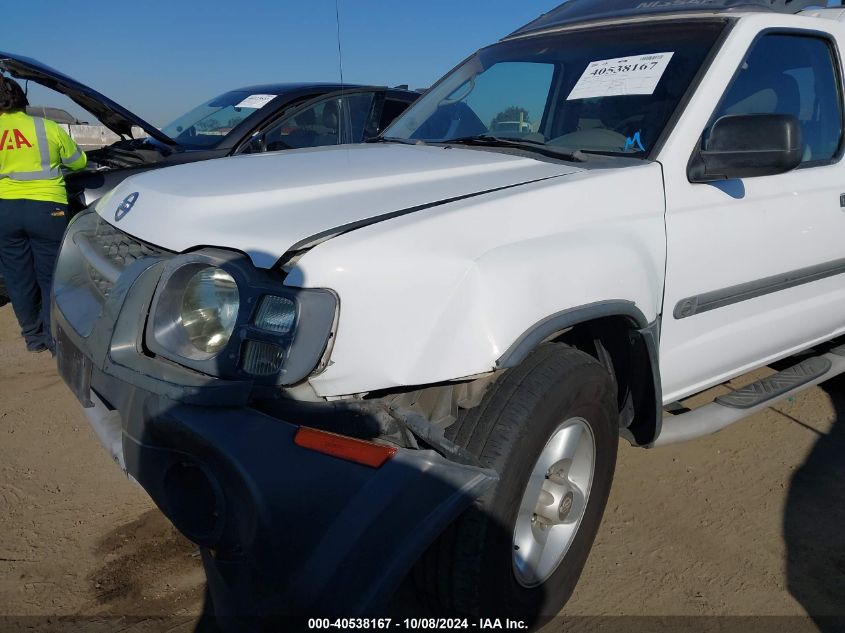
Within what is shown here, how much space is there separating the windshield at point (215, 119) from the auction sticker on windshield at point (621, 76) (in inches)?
149

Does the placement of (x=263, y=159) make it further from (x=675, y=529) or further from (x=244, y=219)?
(x=675, y=529)

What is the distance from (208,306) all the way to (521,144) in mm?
1512

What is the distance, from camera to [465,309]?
175cm

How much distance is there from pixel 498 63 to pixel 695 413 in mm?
1937

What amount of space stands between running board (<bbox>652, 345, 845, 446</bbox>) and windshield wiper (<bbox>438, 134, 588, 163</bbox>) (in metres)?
1.13

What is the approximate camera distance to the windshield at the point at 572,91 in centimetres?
263

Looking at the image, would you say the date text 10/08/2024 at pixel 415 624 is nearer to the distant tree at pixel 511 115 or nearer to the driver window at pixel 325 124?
the distant tree at pixel 511 115

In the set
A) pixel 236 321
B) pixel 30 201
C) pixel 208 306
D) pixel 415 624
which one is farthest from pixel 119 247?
pixel 30 201

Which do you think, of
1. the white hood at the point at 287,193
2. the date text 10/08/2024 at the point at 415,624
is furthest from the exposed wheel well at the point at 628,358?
the date text 10/08/2024 at the point at 415,624

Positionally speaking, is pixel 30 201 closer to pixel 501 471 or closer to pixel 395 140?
pixel 395 140

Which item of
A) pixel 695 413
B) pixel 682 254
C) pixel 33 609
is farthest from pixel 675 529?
pixel 33 609

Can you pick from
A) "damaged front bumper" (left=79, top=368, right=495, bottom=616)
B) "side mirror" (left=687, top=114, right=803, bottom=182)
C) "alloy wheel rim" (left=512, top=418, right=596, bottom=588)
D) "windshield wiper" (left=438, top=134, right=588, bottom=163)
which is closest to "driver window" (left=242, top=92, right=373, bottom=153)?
Answer: "windshield wiper" (left=438, top=134, right=588, bottom=163)

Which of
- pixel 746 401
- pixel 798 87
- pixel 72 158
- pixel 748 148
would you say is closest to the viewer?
pixel 748 148

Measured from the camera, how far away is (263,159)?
271cm
